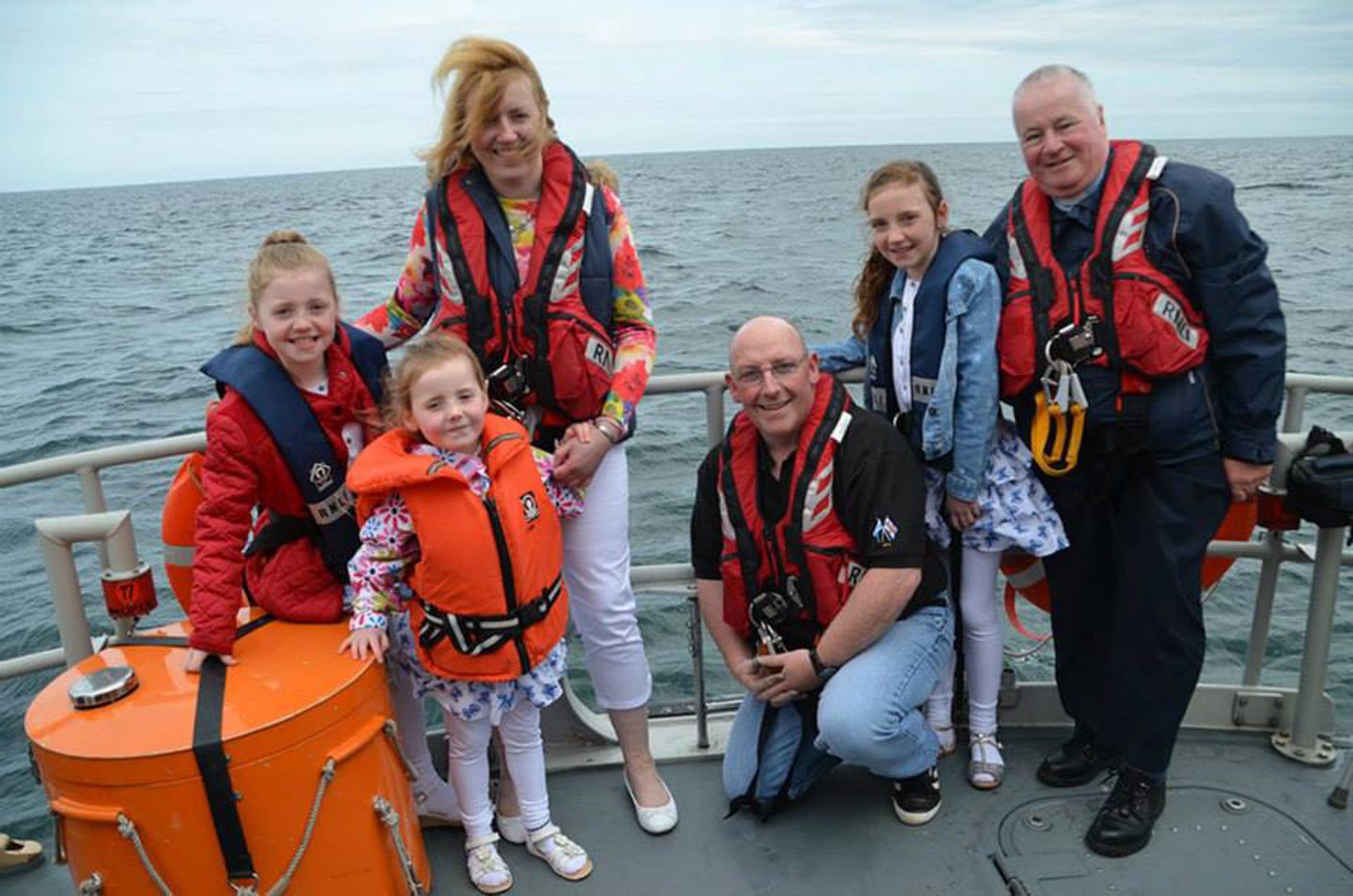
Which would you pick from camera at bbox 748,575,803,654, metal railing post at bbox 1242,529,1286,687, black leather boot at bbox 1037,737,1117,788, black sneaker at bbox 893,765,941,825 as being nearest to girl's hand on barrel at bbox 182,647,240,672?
camera at bbox 748,575,803,654

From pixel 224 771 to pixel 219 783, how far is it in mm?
28

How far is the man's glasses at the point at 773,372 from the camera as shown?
2.79m

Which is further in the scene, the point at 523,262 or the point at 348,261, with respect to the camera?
the point at 348,261

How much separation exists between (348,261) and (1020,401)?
24.6m

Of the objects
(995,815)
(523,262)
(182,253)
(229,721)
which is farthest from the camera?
(182,253)

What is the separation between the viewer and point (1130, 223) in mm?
2619

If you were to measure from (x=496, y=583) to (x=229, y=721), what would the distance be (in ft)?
2.19

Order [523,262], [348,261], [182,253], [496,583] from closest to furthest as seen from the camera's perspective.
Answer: [496,583] → [523,262] → [348,261] → [182,253]

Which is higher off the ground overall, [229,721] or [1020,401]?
[1020,401]

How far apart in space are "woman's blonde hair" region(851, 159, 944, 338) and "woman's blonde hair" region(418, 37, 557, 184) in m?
0.95

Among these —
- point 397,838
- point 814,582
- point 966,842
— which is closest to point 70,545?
point 397,838

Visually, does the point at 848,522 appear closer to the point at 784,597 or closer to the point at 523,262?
the point at 784,597

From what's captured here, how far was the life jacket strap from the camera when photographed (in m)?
2.59

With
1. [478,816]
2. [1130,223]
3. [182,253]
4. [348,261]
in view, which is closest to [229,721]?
[478,816]
